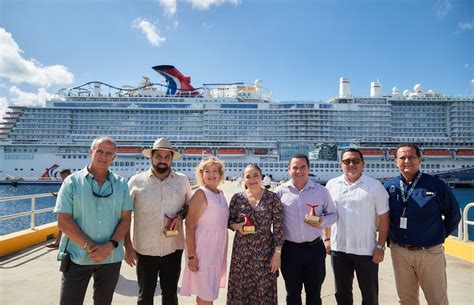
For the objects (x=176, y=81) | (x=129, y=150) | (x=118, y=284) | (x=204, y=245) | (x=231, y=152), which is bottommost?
(x=118, y=284)

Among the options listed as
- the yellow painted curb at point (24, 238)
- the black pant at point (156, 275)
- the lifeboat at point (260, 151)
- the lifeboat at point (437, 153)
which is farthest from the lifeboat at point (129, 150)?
the lifeboat at point (437, 153)

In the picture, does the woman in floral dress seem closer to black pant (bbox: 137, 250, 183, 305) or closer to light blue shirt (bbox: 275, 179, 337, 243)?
light blue shirt (bbox: 275, 179, 337, 243)

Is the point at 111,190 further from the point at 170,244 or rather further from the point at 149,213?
the point at 170,244

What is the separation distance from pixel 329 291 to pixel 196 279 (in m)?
1.92

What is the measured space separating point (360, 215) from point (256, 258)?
1.09 metres

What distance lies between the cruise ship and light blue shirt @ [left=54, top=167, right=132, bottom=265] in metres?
34.7

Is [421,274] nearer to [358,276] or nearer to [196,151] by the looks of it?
[358,276]

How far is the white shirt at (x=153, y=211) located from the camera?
2.52 m

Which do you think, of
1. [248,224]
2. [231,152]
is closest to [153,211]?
[248,224]

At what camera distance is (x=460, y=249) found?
15.5 feet

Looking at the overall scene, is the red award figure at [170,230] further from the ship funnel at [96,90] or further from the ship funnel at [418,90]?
the ship funnel at [418,90]

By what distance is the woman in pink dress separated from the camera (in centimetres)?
243

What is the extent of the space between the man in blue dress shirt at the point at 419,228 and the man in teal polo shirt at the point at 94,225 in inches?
101

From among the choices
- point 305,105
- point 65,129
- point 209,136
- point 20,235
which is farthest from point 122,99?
point 20,235
